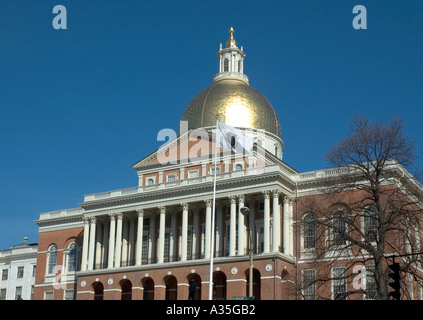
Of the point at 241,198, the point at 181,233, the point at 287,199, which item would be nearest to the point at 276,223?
the point at 287,199

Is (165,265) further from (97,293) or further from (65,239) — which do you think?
(65,239)

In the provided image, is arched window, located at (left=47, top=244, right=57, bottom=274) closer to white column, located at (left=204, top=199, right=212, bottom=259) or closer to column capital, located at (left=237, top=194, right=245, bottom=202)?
white column, located at (left=204, top=199, right=212, bottom=259)

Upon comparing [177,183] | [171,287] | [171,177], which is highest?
[171,177]

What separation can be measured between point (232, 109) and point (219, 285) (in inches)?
894

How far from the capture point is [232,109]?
8381 cm

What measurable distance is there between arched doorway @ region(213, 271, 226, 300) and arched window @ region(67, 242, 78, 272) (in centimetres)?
2109

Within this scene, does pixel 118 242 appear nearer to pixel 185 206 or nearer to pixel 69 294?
pixel 185 206

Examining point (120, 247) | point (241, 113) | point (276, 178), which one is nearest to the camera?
point (276, 178)

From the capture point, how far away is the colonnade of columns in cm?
6900

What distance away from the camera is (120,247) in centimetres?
7706

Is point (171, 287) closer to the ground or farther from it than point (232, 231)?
closer to the ground
